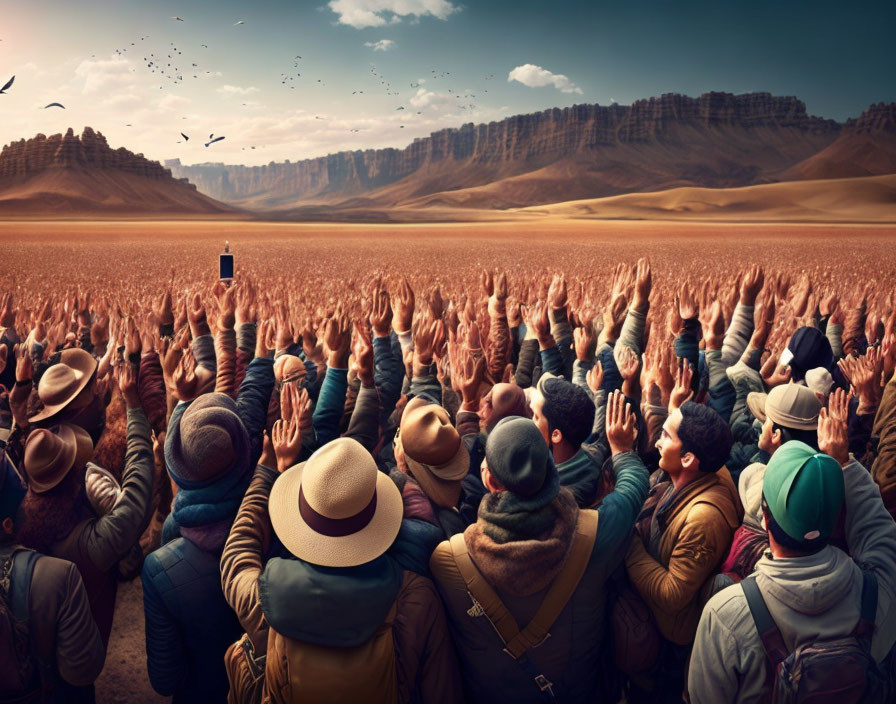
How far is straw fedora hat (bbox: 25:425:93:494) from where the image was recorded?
277cm

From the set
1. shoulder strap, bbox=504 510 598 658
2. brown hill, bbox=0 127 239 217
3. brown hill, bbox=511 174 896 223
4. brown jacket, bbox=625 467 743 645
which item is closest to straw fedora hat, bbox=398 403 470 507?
shoulder strap, bbox=504 510 598 658

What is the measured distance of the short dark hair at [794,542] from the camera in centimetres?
213

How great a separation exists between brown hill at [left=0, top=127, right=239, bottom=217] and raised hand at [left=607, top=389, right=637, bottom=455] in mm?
166800

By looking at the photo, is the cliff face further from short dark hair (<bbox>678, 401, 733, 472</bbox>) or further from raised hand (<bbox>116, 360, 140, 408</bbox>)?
short dark hair (<bbox>678, 401, 733, 472</bbox>)

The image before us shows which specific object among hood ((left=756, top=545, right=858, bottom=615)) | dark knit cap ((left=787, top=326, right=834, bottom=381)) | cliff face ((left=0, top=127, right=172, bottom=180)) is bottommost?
hood ((left=756, top=545, right=858, bottom=615))

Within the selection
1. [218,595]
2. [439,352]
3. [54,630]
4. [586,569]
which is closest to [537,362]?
[439,352]

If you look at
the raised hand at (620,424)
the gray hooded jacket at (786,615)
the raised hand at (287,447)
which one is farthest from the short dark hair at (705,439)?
the raised hand at (287,447)

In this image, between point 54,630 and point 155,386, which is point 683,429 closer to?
point 54,630

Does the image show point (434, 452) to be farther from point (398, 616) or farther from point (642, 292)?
point (642, 292)

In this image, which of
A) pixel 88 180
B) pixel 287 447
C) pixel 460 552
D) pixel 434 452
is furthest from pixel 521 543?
pixel 88 180

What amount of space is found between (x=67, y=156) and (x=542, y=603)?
223m

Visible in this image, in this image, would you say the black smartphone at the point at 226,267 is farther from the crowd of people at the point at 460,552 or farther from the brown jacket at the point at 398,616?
the brown jacket at the point at 398,616

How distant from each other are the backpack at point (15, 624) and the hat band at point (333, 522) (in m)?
1.35

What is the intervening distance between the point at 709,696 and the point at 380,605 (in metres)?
1.35
